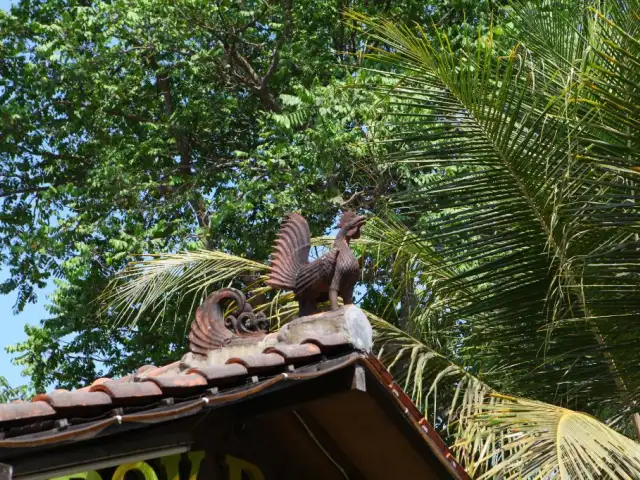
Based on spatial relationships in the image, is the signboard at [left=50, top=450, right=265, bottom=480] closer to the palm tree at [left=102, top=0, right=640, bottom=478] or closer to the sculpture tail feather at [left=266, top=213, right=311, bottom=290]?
the sculpture tail feather at [left=266, top=213, right=311, bottom=290]

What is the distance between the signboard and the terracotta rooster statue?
2.48 feet

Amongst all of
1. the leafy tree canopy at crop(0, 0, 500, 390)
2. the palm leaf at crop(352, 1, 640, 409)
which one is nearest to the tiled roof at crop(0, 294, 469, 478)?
the palm leaf at crop(352, 1, 640, 409)

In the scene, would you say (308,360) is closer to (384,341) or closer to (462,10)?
(384,341)

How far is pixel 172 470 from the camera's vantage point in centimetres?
433

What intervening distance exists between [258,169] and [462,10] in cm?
334

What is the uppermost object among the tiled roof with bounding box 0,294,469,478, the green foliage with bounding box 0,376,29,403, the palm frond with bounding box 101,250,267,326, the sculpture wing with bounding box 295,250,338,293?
the sculpture wing with bounding box 295,250,338,293

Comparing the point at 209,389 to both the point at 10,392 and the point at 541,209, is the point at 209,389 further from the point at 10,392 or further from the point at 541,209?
the point at 10,392

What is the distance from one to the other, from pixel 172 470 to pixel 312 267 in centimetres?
121

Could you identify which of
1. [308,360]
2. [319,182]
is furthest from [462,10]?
[308,360]

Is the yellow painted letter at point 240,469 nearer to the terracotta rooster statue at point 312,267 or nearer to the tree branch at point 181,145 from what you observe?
the terracotta rooster statue at point 312,267

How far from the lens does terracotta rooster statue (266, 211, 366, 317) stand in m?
4.97

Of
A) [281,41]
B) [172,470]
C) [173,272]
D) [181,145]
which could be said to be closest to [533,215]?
[172,470]

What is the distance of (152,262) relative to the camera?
899 centimetres

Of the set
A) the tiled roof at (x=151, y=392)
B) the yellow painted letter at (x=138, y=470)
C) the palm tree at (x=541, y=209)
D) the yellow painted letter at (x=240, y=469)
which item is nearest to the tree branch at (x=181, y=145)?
the palm tree at (x=541, y=209)
